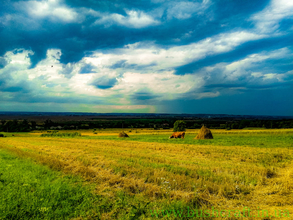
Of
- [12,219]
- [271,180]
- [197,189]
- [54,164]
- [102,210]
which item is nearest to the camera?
[12,219]

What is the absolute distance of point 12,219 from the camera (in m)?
4.96

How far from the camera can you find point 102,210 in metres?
5.56

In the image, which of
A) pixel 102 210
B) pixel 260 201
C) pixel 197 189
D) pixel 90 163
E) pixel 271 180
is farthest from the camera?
pixel 90 163

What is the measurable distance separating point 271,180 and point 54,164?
10853 mm

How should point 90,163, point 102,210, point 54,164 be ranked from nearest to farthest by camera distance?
point 102,210 → point 54,164 → point 90,163

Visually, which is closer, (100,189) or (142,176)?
(100,189)

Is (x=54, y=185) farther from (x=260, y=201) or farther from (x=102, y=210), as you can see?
(x=260, y=201)

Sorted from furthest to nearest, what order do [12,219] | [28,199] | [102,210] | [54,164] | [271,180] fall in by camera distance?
1. [54,164]
2. [271,180]
3. [28,199]
4. [102,210]
5. [12,219]

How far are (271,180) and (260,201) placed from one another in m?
2.65

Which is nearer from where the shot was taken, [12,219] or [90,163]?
[12,219]

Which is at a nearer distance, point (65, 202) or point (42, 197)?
point (65, 202)

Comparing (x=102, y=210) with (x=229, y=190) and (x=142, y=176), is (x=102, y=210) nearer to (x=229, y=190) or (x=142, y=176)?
(x=142, y=176)

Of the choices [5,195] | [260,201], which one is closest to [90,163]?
[5,195]

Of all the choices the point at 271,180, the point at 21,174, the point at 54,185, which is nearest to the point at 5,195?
the point at 54,185
